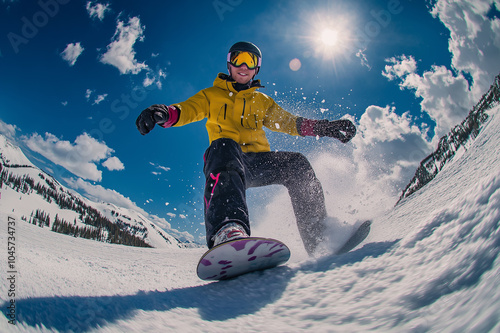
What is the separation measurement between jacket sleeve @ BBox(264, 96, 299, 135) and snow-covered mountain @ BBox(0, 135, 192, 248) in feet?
16.4

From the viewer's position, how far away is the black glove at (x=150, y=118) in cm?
211

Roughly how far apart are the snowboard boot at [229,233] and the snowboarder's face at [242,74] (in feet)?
6.82

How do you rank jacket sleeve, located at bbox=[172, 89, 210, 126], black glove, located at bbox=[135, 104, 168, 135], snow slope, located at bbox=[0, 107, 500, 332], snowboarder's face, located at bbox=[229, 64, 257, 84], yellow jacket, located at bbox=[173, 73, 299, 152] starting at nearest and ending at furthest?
snow slope, located at bbox=[0, 107, 500, 332] → black glove, located at bbox=[135, 104, 168, 135] → jacket sleeve, located at bbox=[172, 89, 210, 126] → yellow jacket, located at bbox=[173, 73, 299, 152] → snowboarder's face, located at bbox=[229, 64, 257, 84]

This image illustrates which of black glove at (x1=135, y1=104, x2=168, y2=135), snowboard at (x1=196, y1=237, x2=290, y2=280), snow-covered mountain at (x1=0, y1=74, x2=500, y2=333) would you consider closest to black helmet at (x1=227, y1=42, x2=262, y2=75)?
black glove at (x1=135, y1=104, x2=168, y2=135)

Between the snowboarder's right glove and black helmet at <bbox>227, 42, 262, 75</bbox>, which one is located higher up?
black helmet at <bbox>227, 42, 262, 75</bbox>

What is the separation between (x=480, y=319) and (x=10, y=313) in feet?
3.38

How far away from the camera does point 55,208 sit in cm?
6359

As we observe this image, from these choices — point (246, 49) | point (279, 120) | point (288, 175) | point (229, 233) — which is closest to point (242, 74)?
point (246, 49)

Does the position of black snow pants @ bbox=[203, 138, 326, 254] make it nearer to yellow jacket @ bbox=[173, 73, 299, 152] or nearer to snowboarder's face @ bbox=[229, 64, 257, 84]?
yellow jacket @ bbox=[173, 73, 299, 152]

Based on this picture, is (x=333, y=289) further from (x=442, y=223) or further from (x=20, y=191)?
(x=20, y=191)

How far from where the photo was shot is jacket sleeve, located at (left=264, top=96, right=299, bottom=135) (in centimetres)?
328

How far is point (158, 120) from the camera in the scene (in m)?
2.20

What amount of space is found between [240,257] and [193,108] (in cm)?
189

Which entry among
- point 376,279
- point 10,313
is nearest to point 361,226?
point 376,279
